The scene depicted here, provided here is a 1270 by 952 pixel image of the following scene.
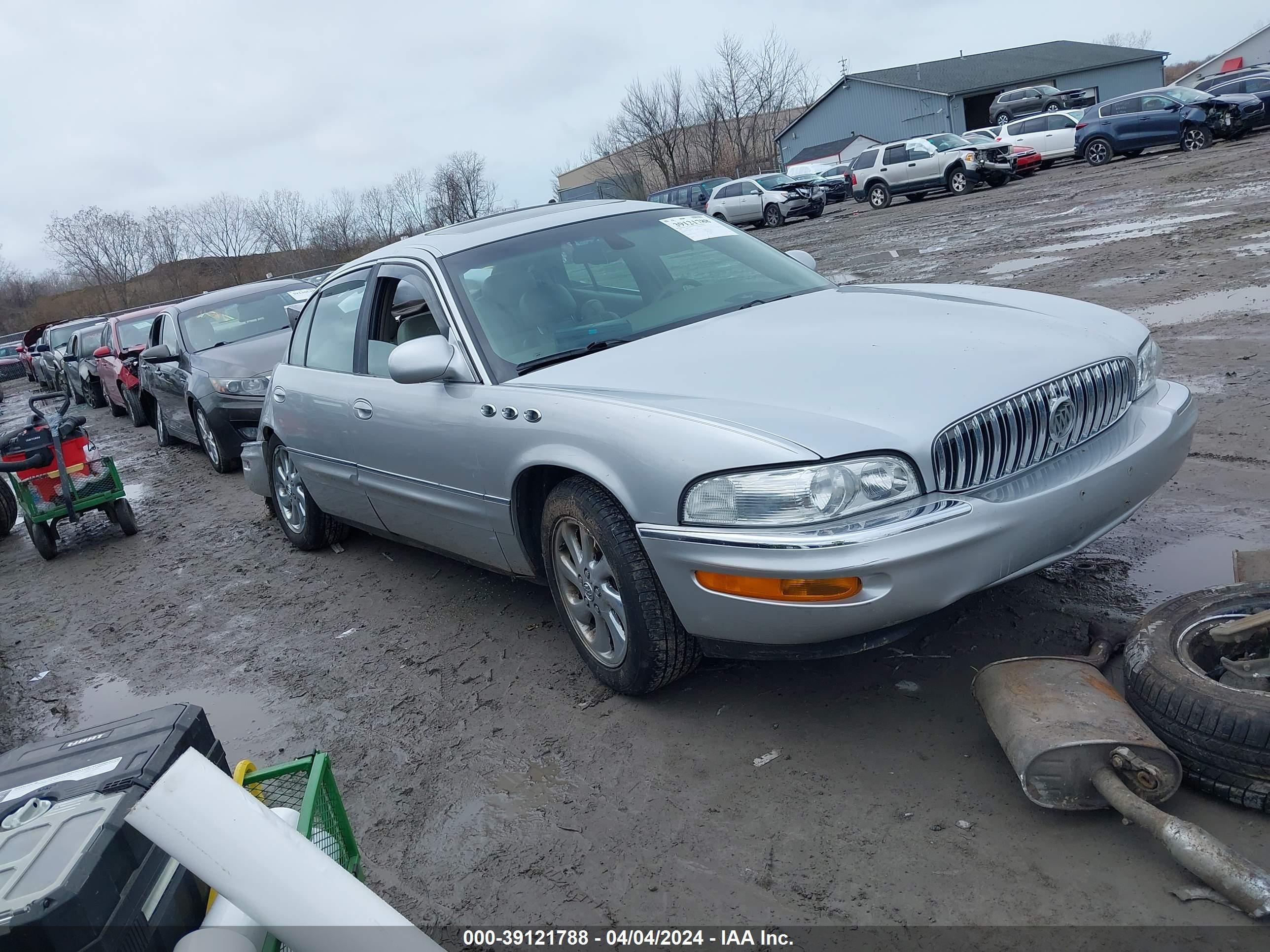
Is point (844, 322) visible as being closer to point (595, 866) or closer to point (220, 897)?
point (595, 866)

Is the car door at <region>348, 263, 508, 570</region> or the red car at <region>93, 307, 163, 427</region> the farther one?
the red car at <region>93, 307, 163, 427</region>

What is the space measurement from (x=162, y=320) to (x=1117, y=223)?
39.1 ft

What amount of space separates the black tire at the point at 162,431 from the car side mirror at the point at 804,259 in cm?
892

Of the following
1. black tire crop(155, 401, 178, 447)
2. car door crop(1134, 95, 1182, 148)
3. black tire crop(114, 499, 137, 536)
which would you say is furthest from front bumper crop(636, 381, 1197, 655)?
car door crop(1134, 95, 1182, 148)

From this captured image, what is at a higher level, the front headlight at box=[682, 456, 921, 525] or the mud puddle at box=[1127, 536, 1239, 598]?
the front headlight at box=[682, 456, 921, 525]

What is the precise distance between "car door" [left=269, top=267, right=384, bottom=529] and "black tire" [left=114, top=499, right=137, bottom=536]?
2889 mm

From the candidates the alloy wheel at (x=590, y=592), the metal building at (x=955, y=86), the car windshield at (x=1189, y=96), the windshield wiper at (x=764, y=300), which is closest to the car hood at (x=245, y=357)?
the windshield wiper at (x=764, y=300)

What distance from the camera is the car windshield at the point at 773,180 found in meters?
31.4

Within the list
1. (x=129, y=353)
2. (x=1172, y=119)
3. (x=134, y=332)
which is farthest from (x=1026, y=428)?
(x=1172, y=119)

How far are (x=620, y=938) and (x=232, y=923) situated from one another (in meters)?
1.04

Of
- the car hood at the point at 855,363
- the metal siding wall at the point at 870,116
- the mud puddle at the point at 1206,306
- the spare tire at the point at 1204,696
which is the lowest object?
the mud puddle at the point at 1206,306

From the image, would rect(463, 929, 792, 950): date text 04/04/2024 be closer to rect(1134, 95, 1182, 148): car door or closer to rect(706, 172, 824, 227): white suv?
rect(1134, 95, 1182, 148): car door

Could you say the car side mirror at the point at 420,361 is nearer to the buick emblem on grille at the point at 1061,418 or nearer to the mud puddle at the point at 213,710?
the mud puddle at the point at 213,710

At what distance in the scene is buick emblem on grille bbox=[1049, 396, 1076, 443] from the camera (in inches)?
124
